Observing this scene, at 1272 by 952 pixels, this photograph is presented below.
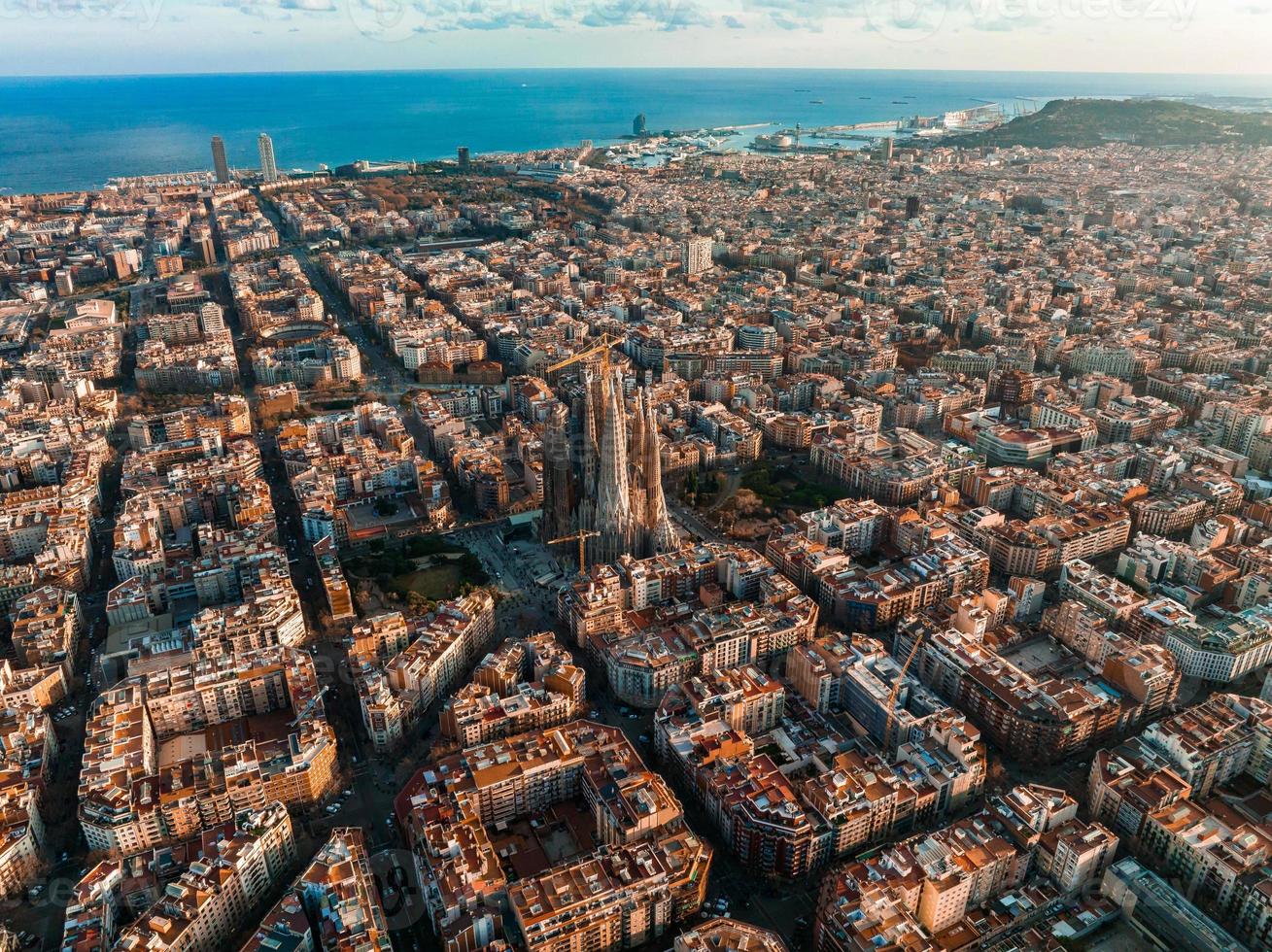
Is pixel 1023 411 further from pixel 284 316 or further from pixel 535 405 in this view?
pixel 284 316

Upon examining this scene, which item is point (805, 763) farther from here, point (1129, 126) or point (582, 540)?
point (1129, 126)

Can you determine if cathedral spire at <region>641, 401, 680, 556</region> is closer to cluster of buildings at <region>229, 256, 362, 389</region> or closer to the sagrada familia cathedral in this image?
the sagrada familia cathedral

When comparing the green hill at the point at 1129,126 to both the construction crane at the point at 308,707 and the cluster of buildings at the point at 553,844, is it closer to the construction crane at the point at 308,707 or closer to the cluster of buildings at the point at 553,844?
the cluster of buildings at the point at 553,844

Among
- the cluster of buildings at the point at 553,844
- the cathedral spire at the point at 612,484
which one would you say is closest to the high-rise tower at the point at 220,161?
the cathedral spire at the point at 612,484

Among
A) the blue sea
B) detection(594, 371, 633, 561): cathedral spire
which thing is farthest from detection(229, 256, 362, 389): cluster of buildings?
the blue sea

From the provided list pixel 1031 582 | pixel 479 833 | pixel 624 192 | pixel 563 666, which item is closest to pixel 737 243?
pixel 624 192
